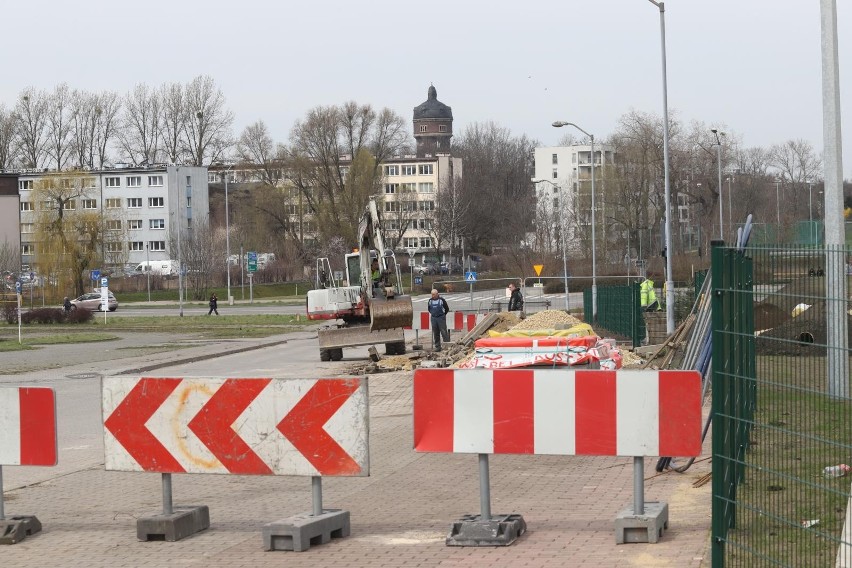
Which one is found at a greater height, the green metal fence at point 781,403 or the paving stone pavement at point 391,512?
the green metal fence at point 781,403

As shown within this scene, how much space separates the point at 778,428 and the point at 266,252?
102695 millimetres

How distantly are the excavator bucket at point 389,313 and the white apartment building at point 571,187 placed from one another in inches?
1303

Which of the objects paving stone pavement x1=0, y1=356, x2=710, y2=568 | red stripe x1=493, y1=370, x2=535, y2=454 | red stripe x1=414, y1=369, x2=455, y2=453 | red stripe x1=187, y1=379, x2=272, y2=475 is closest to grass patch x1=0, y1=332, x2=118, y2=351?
paving stone pavement x1=0, y1=356, x2=710, y2=568

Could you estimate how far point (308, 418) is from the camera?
28.4ft

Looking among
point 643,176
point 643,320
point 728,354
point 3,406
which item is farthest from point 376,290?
point 643,176

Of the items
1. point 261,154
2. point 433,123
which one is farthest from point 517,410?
point 433,123

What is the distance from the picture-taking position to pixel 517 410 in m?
8.42

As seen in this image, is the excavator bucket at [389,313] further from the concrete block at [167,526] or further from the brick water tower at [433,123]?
the brick water tower at [433,123]

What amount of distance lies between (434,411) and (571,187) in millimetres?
113060

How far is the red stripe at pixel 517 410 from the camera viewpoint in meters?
8.41

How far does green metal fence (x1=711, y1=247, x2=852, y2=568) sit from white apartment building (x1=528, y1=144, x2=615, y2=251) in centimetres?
5619

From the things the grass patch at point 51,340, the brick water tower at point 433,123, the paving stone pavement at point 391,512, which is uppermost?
the brick water tower at point 433,123

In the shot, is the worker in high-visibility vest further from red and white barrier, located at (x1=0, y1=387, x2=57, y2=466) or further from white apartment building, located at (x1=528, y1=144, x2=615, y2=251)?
white apartment building, located at (x1=528, y1=144, x2=615, y2=251)

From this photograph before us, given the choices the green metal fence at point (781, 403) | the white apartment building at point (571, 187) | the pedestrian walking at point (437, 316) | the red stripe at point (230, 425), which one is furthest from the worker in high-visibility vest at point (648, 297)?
the white apartment building at point (571, 187)
